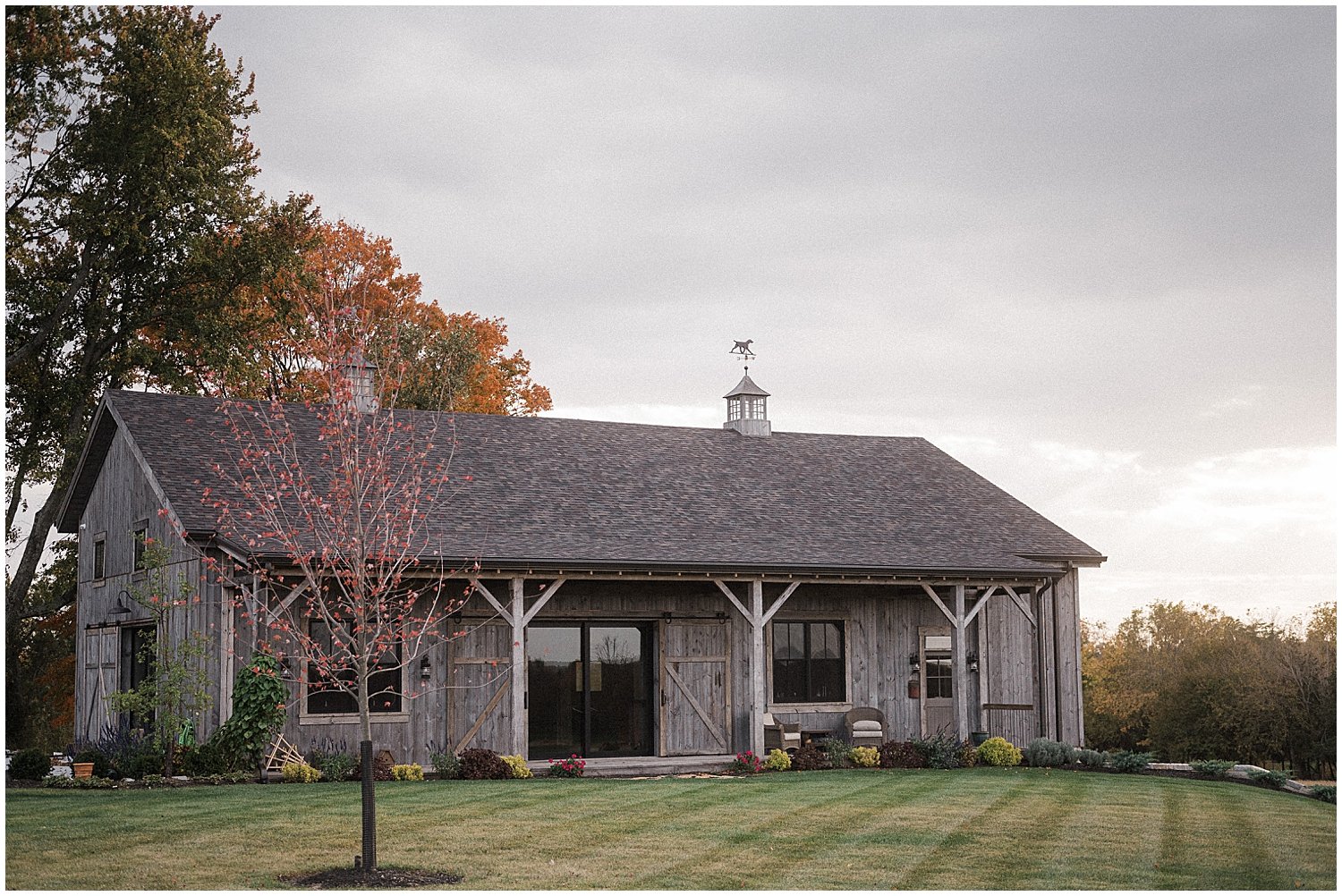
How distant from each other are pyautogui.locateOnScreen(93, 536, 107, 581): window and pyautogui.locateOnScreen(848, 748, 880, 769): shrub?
38.8ft

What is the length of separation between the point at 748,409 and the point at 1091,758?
29.4 ft

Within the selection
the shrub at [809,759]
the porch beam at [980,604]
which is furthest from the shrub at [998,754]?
the shrub at [809,759]

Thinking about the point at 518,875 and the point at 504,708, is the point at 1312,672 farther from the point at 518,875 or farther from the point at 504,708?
the point at 518,875

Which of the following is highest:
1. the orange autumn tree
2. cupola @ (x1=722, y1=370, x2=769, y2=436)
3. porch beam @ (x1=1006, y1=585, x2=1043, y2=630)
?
the orange autumn tree

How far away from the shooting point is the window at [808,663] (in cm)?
2033

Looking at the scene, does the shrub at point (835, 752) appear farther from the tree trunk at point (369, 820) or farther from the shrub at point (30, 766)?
the shrub at point (30, 766)

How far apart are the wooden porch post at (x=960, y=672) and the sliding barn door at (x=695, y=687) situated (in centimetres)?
330

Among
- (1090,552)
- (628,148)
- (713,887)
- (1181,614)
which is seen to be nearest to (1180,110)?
(1090,552)

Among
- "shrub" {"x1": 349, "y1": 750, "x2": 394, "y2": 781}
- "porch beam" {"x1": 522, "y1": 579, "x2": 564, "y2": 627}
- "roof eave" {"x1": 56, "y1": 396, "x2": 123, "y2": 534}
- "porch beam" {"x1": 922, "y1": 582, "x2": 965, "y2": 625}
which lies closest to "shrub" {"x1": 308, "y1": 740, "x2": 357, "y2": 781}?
"shrub" {"x1": 349, "y1": 750, "x2": 394, "y2": 781}

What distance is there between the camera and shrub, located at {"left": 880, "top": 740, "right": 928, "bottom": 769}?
18.9m

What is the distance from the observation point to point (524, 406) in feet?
112

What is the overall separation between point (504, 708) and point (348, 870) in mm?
8884

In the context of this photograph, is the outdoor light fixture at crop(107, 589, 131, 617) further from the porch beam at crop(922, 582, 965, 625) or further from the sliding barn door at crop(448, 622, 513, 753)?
the porch beam at crop(922, 582, 965, 625)

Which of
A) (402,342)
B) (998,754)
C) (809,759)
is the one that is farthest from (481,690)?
(402,342)
